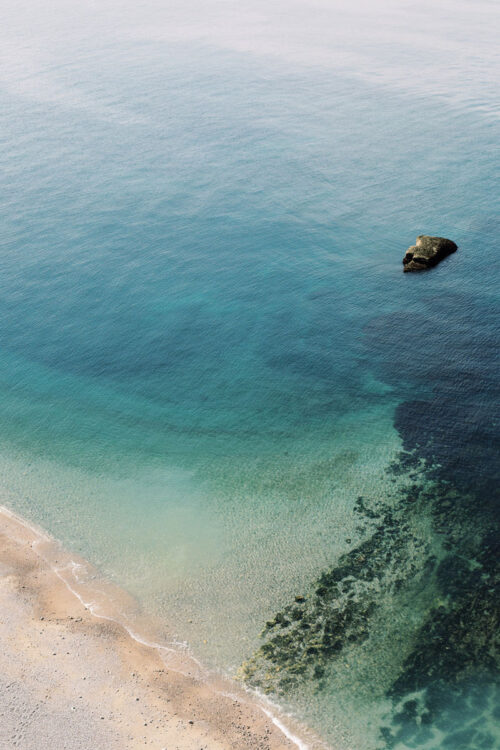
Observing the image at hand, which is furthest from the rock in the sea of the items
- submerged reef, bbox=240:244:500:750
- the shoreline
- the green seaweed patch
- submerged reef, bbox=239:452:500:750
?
the shoreline

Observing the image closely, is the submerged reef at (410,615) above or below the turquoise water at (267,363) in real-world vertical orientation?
below

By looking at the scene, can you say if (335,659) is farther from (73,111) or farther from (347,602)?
(73,111)

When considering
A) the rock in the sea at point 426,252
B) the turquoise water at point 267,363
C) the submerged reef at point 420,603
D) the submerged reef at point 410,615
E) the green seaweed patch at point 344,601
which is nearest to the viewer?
the submerged reef at point 420,603

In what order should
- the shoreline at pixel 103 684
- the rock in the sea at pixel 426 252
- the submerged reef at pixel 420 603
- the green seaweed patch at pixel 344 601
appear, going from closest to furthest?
the shoreline at pixel 103 684, the submerged reef at pixel 420 603, the green seaweed patch at pixel 344 601, the rock in the sea at pixel 426 252

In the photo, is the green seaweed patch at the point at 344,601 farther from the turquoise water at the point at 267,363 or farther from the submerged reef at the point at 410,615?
the turquoise water at the point at 267,363

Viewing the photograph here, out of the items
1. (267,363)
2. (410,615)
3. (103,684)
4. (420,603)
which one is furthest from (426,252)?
(103,684)

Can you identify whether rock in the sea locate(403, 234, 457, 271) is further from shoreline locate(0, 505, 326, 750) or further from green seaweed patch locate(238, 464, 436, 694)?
shoreline locate(0, 505, 326, 750)

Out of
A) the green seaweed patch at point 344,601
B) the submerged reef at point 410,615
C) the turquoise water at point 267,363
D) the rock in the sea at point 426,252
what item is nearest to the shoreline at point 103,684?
the turquoise water at point 267,363
